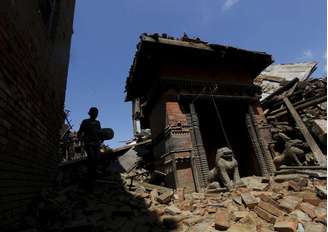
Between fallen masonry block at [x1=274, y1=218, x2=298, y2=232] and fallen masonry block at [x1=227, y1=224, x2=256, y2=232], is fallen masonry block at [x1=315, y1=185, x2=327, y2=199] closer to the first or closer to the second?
fallen masonry block at [x1=274, y1=218, x2=298, y2=232]

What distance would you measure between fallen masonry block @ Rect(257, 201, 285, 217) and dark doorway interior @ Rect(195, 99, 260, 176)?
14.2 feet

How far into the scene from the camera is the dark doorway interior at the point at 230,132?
9023 mm

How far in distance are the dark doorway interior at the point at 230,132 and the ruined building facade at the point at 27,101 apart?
17.0ft

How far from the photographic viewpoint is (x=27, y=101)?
438 cm

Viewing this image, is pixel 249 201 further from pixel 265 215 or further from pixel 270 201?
pixel 265 215

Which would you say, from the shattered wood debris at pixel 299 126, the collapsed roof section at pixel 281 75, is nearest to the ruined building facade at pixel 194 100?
the shattered wood debris at pixel 299 126

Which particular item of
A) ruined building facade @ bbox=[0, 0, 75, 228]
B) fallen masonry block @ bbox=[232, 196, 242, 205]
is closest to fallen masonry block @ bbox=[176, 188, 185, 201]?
fallen masonry block @ bbox=[232, 196, 242, 205]

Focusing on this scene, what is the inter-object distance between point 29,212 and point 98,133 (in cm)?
273

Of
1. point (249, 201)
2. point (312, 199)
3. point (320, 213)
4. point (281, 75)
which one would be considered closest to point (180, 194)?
point (249, 201)

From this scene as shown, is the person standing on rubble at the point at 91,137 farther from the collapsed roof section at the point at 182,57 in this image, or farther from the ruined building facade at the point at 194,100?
the collapsed roof section at the point at 182,57

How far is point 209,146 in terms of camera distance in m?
9.99

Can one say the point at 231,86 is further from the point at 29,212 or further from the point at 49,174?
the point at 29,212

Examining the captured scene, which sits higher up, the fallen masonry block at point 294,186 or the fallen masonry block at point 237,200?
the fallen masonry block at point 294,186

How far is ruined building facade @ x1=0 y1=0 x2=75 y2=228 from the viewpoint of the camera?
11.4 ft
